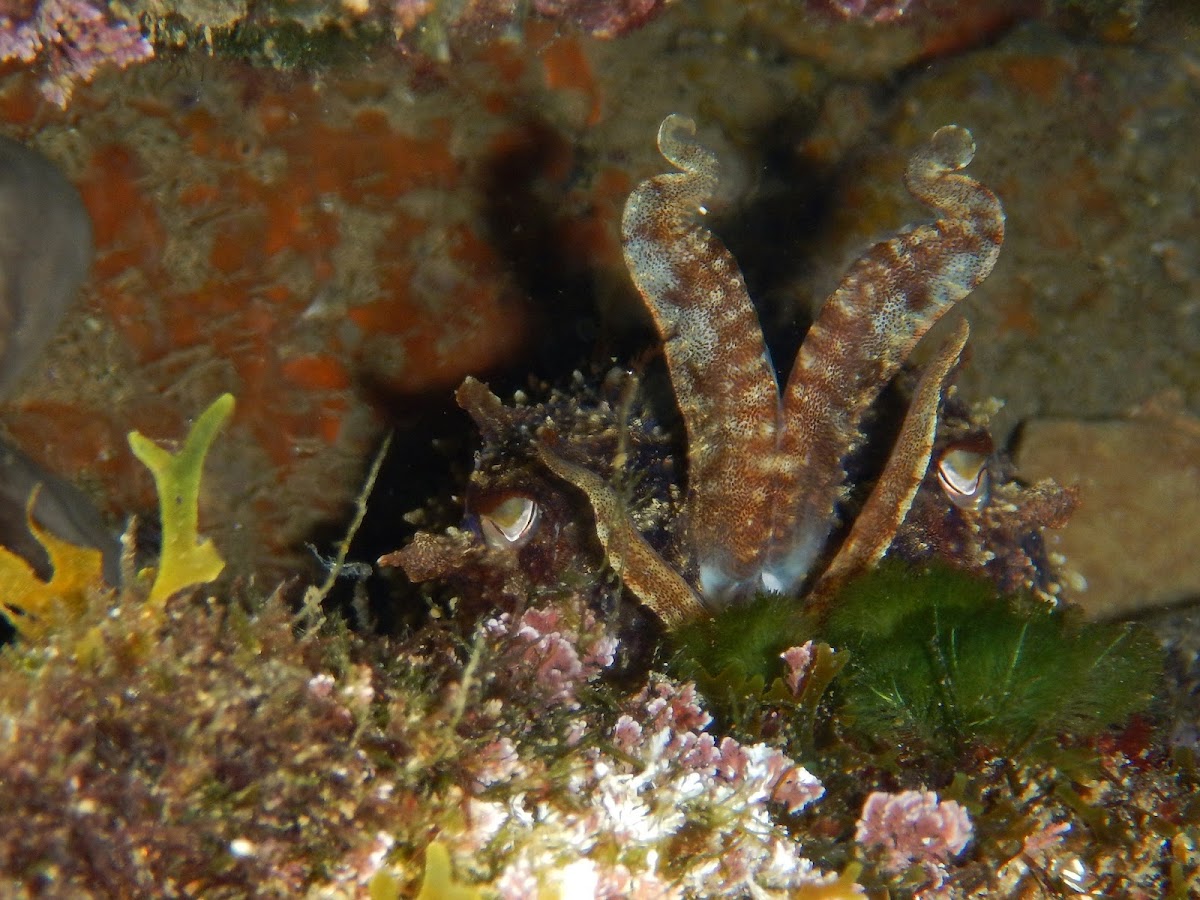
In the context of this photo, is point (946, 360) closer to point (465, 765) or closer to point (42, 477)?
point (465, 765)

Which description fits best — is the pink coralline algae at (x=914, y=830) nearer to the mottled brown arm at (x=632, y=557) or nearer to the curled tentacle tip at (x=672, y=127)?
the mottled brown arm at (x=632, y=557)

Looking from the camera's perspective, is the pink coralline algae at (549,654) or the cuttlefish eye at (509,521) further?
the cuttlefish eye at (509,521)

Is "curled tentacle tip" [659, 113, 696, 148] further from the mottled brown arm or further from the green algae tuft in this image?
the green algae tuft

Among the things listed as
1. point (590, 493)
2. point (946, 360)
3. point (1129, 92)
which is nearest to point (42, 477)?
point (590, 493)

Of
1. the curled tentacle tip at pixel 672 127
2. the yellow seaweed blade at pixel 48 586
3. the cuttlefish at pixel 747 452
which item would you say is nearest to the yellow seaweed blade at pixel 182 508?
the yellow seaweed blade at pixel 48 586

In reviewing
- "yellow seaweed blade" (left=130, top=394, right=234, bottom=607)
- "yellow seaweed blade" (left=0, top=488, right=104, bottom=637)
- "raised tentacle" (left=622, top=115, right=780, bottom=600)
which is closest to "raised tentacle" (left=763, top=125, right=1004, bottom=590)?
"raised tentacle" (left=622, top=115, right=780, bottom=600)
